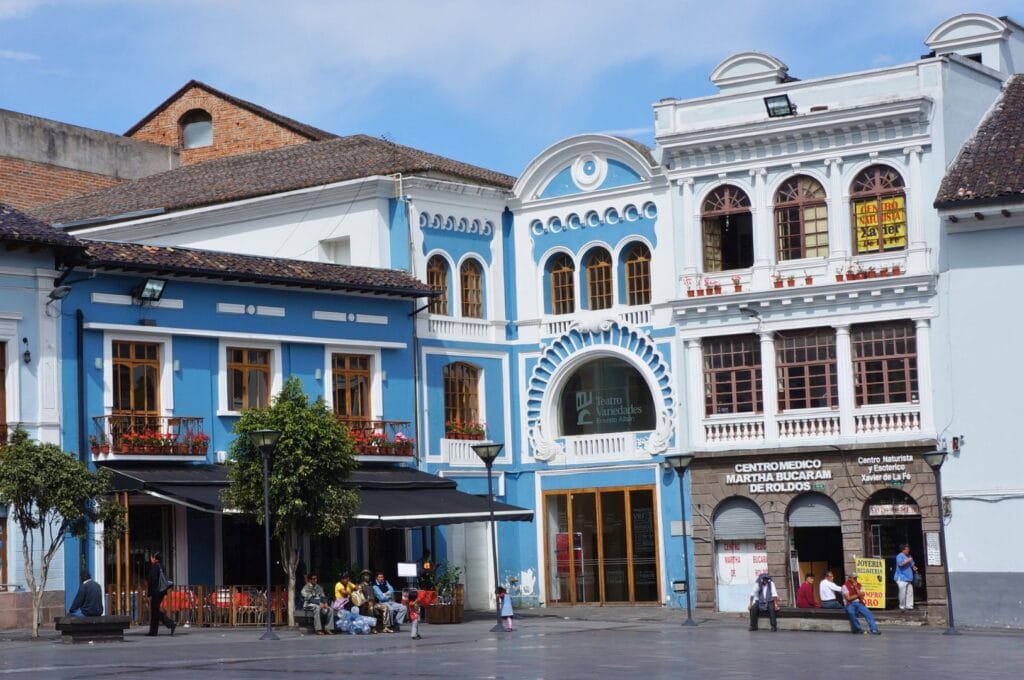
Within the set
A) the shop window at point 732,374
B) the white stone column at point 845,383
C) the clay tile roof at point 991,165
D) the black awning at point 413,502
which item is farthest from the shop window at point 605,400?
the clay tile roof at point 991,165

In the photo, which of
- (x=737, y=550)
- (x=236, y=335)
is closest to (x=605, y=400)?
(x=737, y=550)

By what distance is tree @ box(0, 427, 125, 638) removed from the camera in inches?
1227

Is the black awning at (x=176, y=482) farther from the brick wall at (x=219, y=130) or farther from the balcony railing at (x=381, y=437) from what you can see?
the brick wall at (x=219, y=130)

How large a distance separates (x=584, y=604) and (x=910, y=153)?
12.8m

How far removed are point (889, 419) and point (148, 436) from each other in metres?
15.4

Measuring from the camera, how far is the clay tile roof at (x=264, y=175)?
144 feet

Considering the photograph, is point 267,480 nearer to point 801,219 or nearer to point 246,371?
point 246,371

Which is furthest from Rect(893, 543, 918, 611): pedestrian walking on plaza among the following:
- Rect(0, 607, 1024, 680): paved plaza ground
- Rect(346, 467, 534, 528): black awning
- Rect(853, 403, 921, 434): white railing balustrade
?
Rect(346, 467, 534, 528): black awning

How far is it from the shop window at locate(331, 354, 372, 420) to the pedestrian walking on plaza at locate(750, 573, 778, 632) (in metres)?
10.4

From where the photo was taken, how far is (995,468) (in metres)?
38.2

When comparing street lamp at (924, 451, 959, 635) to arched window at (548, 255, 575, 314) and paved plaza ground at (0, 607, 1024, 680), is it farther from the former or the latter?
arched window at (548, 255, 575, 314)

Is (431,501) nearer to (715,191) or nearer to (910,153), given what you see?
(715,191)

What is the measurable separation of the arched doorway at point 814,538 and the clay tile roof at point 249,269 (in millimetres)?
9571

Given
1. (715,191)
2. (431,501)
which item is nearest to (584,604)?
(431,501)
